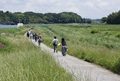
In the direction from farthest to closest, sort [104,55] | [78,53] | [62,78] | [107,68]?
[78,53] → [104,55] → [107,68] → [62,78]

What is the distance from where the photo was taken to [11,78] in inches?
360

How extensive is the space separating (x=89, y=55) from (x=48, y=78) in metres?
17.5

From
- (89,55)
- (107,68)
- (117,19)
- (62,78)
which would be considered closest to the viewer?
(62,78)

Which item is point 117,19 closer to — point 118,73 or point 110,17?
point 110,17

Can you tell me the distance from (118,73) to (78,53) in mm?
11359

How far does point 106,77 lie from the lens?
16.9 metres

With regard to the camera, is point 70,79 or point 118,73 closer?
point 70,79

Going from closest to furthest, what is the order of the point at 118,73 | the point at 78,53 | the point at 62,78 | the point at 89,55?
the point at 62,78 < the point at 118,73 < the point at 89,55 < the point at 78,53

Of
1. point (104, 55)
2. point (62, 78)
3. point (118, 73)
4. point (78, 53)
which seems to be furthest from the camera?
point (78, 53)

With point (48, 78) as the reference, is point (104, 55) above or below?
below

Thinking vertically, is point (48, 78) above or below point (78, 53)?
above

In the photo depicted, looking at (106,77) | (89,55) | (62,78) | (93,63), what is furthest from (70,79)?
(89,55)

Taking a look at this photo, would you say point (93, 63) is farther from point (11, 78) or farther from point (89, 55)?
point (11, 78)

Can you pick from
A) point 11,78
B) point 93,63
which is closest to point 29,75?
point 11,78
